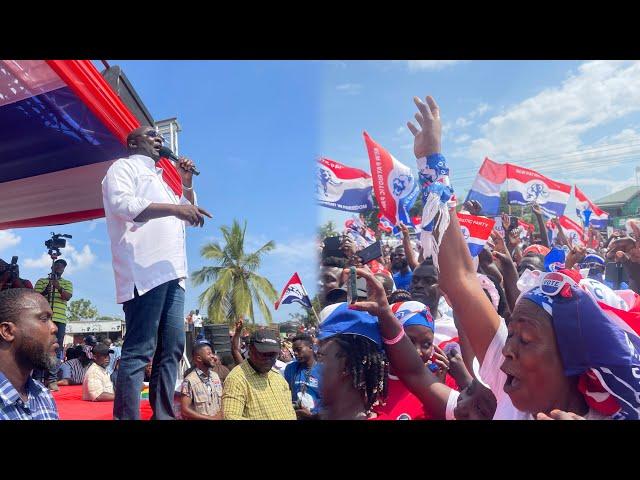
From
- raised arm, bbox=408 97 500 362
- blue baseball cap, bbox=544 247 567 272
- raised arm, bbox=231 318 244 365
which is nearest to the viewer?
raised arm, bbox=408 97 500 362

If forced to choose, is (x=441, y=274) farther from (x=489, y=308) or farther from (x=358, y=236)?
(x=358, y=236)

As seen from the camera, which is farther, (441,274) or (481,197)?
(481,197)

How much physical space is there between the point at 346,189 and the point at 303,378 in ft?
14.9

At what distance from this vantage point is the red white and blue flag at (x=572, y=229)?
871 cm

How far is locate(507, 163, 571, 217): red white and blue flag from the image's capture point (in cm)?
830

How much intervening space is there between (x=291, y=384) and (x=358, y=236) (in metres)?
4.55

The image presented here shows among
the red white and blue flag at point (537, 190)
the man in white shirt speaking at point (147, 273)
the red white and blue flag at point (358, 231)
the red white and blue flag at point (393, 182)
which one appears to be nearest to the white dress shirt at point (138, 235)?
the man in white shirt speaking at point (147, 273)

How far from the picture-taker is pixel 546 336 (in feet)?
5.43

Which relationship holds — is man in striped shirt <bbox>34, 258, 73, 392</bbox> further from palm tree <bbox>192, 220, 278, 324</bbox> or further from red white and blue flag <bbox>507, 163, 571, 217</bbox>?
red white and blue flag <bbox>507, 163, 571, 217</bbox>

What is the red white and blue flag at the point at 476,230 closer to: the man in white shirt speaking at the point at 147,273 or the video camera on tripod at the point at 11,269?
the man in white shirt speaking at the point at 147,273

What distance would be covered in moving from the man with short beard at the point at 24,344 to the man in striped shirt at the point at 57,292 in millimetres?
2304

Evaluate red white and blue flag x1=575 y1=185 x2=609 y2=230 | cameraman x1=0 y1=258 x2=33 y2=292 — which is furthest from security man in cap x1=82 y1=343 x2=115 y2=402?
red white and blue flag x1=575 y1=185 x2=609 y2=230

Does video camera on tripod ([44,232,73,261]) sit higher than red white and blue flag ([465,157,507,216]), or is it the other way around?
red white and blue flag ([465,157,507,216])
